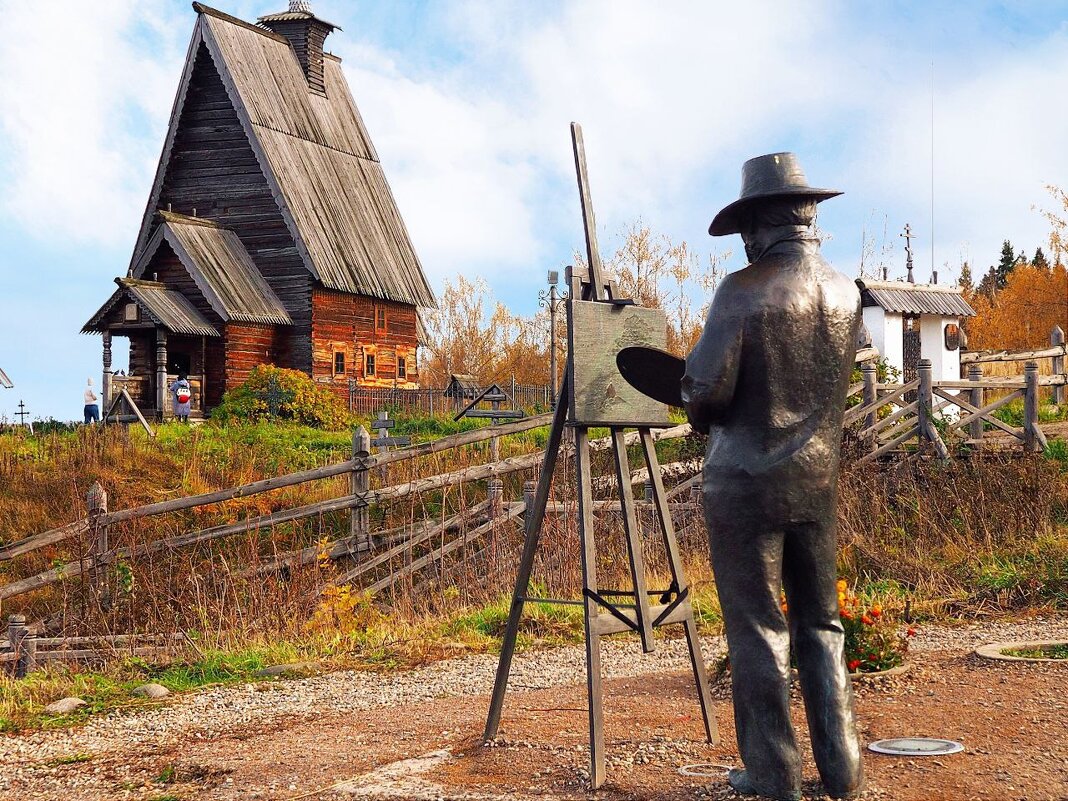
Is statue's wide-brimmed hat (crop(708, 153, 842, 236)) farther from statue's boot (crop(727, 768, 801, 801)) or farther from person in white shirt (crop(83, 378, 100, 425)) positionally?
person in white shirt (crop(83, 378, 100, 425))

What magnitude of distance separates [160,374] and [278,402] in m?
2.97

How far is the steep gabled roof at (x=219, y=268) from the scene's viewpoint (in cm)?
2742

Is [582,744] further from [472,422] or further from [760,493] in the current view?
[472,422]

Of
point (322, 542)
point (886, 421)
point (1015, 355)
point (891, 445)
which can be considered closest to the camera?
point (322, 542)

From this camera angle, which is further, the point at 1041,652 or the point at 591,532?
the point at 1041,652

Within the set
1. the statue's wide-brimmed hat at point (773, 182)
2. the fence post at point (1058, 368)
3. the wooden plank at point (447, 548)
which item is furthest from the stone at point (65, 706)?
the fence post at point (1058, 368)

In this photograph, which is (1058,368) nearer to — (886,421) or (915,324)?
(915,324)

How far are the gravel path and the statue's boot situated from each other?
3007 millimetres

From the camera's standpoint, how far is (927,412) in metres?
15.4

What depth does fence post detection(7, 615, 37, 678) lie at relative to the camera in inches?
392

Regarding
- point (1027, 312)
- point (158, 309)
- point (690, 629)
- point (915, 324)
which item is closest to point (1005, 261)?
point (1027, 312)

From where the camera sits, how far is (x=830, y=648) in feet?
15.0

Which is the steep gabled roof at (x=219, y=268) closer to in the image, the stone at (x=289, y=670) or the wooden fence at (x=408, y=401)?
the wooden fence at (x=408, y=401)

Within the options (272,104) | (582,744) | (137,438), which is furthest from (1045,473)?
(272,104)
